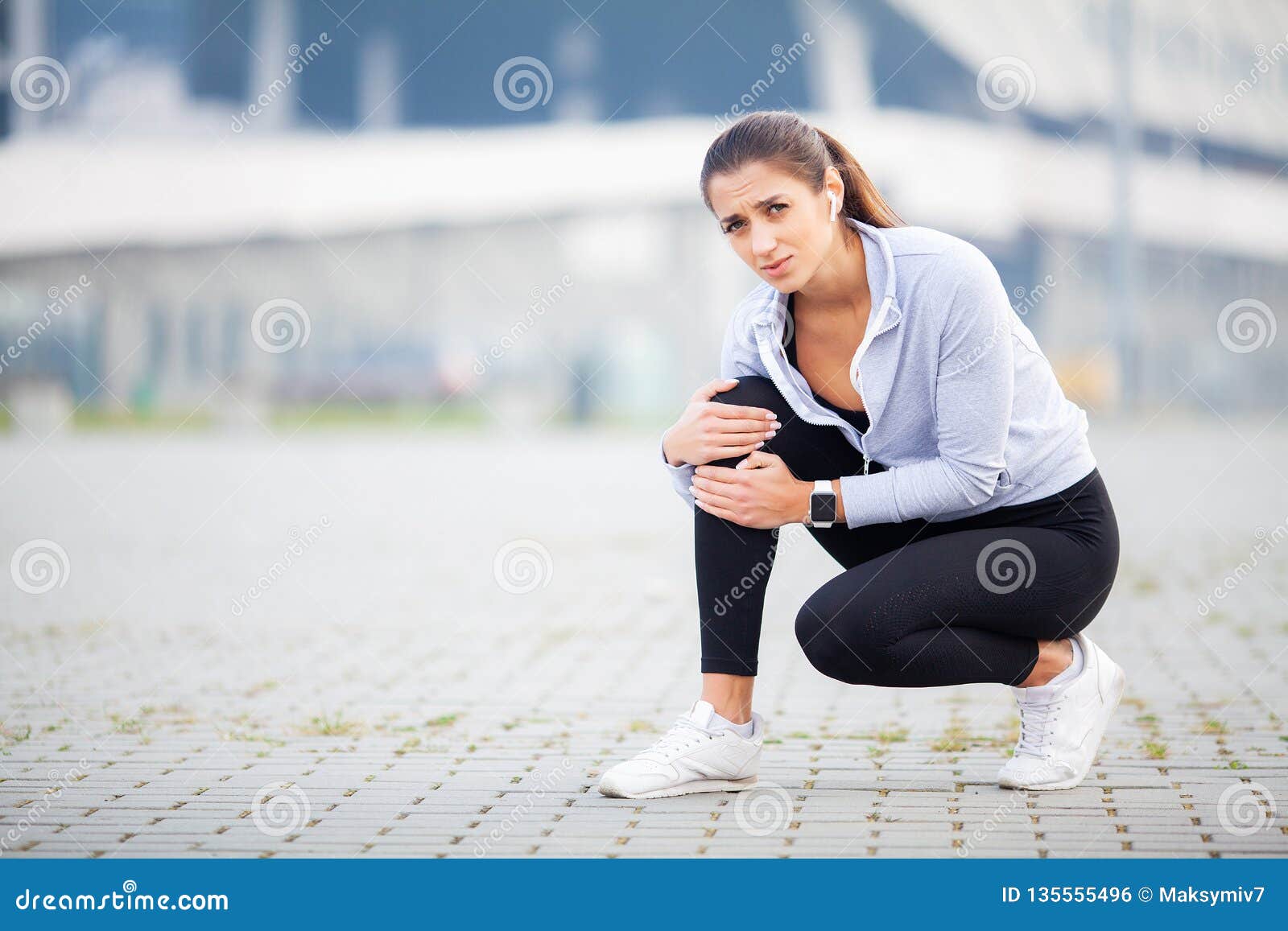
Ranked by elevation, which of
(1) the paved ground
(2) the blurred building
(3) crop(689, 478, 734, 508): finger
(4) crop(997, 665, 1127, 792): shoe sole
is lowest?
(1) the paved ground

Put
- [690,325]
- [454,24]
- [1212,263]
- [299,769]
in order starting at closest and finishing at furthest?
[299,769] → [454,24] → [690,325] → [1212,263]

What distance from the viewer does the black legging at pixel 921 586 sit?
3139 millimetres

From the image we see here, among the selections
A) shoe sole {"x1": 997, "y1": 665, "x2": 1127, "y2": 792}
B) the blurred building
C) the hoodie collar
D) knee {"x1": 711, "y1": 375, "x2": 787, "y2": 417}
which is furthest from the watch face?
the blurred building

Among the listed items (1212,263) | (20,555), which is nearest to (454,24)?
(1212,263)

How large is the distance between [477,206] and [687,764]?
93.0ft

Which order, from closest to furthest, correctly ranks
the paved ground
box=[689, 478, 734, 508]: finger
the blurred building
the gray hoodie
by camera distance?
1. the paved ground
2. the gray hoodie
3. box=[689, 478, 734, 508]: finger
4. the blurred building

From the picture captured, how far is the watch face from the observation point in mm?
3189

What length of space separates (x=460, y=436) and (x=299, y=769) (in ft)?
73.5

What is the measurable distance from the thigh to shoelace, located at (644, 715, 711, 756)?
0.34 meters

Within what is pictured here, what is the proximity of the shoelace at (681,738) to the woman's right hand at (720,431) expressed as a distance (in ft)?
1.88

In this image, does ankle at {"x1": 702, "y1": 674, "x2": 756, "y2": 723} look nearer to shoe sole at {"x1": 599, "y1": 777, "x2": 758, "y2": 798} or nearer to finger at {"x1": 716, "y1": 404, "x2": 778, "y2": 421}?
shoe sole at {"x1": 599, "y1": 777, "x2": 758, "y2": 798}

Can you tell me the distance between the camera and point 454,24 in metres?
26.9

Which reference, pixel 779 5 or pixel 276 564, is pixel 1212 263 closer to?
pixel 779 5

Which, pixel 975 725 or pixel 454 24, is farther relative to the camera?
pixel 454 24
